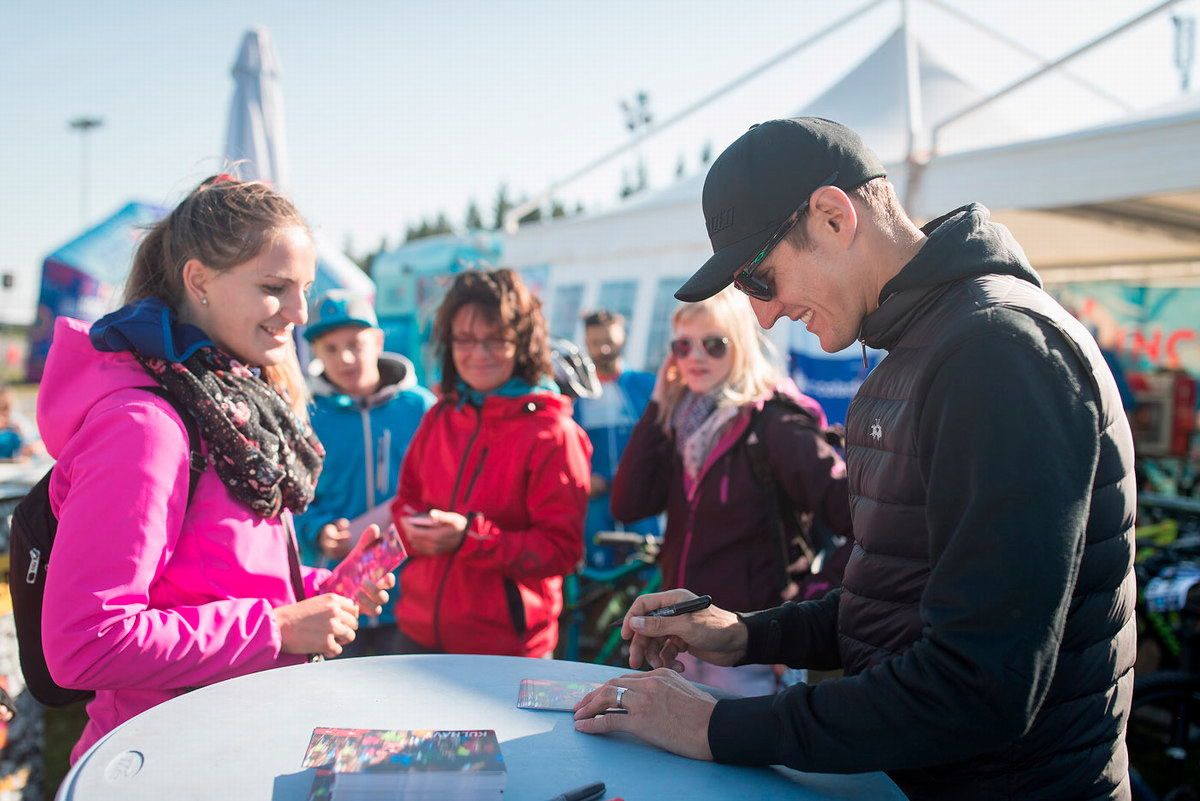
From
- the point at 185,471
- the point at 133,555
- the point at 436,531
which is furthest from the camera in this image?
the point at 436,531

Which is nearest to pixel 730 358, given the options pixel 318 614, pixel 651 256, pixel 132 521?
pixel 318 614

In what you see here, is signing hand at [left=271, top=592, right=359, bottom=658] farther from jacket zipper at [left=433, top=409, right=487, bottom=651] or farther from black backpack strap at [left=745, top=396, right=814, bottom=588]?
black backpack strap at [left=745, top=396, right=814, bottom=588]

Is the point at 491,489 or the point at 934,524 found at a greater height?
the point at 934,524

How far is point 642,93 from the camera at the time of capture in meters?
12.5

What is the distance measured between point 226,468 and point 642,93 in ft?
39.8

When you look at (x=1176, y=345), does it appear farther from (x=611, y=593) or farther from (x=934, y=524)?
(x=934, y=524)

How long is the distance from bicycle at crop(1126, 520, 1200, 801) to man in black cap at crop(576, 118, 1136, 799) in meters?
1.76

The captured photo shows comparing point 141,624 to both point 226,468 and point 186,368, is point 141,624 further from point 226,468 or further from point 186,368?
point 186,368

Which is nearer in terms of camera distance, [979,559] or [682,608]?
[979,559]

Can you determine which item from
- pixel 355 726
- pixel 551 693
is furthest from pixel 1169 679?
pixel 355 726

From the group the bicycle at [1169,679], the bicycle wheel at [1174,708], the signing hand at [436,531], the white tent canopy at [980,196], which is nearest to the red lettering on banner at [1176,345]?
the white tent canopy at [980,196]

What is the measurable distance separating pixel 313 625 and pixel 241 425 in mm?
434

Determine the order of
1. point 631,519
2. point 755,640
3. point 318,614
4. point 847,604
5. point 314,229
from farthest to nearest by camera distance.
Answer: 1. point 631,519
2. point 314,229
3. point 318,614
4. point 755,640
5. point 847,604

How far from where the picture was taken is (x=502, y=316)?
280cm
